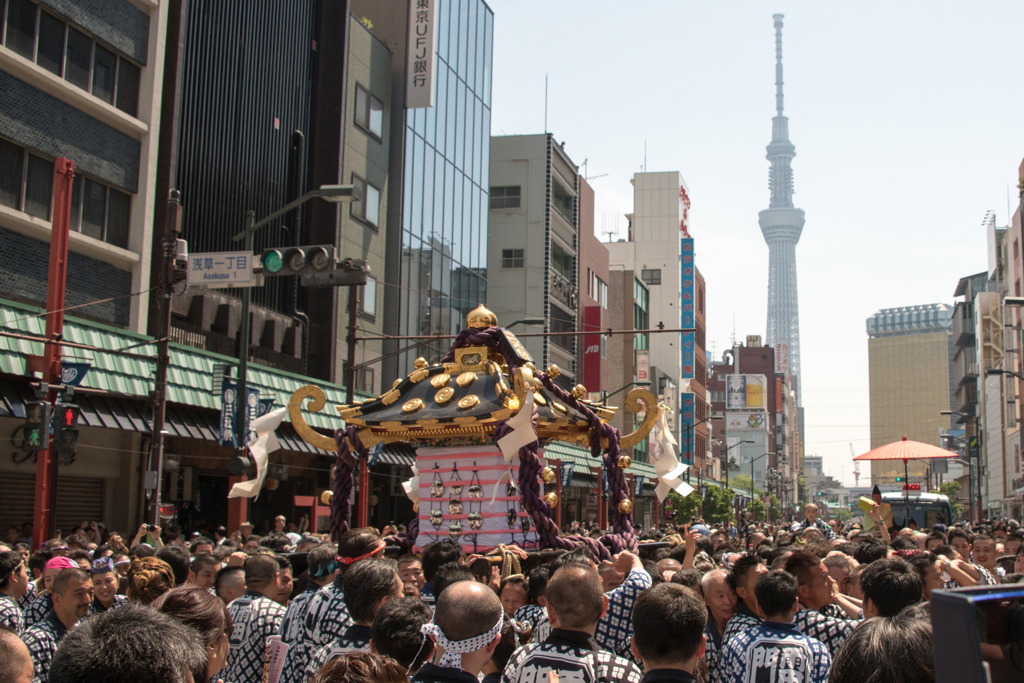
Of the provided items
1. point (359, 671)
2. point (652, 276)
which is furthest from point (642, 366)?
point (359, 671)

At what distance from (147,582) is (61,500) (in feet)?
56.1

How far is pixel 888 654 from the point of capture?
2.71m

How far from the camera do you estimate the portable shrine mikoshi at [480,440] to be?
11609mm

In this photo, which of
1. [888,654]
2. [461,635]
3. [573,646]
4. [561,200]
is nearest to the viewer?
[888,654]

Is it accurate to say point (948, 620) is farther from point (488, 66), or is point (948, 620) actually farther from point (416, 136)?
point (488, 66)

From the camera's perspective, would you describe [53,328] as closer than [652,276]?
Yes

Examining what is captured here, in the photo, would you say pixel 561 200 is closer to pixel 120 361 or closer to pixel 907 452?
pixel 907 452

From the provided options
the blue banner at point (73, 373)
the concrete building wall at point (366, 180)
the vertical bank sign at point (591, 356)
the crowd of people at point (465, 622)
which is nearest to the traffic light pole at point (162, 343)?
the blue banner at point (73, 373)

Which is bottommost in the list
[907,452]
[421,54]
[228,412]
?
[907,452]

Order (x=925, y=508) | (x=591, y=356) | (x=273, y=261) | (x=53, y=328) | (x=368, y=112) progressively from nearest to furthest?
1. (x=53, y=328)
2. (x=273, y=261)
3. (x=368, y=112)
4. (x=925, y=508)
5. (x=591, y=356)

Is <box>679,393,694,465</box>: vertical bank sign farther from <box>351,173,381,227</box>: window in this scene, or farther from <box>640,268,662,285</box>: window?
<box>351,173,381,227</box>: window

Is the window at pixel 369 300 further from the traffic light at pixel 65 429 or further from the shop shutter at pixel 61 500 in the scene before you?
the traffic light at pixel 65 429

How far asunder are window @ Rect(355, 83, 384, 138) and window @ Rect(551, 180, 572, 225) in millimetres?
19624

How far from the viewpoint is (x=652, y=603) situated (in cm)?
433
